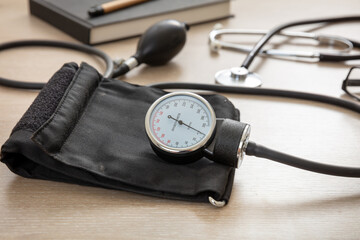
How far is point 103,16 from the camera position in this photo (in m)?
1.05

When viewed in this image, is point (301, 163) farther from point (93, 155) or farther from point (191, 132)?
point (93, 155)

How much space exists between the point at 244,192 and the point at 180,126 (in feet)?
0.40

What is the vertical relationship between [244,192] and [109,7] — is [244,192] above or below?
below

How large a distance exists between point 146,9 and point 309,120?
1.57 feet

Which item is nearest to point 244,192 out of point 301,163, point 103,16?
point 301,163

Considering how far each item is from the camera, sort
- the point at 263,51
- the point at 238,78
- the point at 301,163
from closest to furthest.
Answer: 1. the point at 301,163
2. the point at 238,78
3. the point at 263,51

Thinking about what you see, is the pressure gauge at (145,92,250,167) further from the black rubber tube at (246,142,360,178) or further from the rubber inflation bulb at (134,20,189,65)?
the rubber inflation bulb at (134,20,189,65)

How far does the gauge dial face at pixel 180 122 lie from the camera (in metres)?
0.63

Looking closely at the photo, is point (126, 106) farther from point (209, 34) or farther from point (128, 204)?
point (209, 34)

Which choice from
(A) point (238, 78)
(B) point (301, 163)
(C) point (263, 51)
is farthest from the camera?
(C) point (263, 51)

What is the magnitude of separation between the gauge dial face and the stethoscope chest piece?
251 millimetres

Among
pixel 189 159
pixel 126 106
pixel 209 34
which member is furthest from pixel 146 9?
pixel 189 159

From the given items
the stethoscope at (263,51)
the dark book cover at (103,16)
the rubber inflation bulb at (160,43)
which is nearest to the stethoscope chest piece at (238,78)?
the stethoscope at (263,51)

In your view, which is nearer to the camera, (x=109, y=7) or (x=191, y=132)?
(x=191, y=132)
